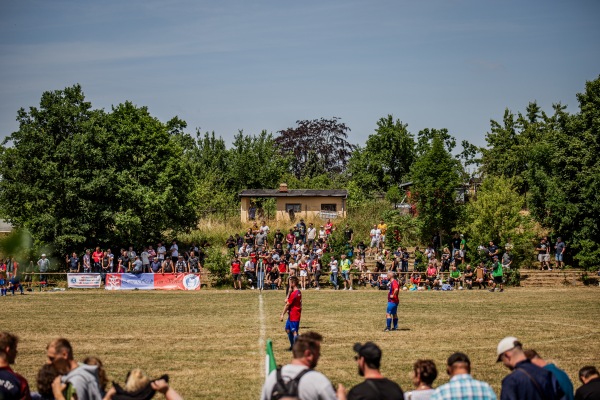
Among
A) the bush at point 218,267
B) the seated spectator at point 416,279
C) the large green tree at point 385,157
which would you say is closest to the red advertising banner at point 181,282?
the bush at point 218,267

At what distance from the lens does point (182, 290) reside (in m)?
41.6

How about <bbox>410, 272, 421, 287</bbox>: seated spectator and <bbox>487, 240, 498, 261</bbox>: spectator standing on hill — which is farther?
<bbox>487, 240, 498, 261</bbox>: spectator standing on hill

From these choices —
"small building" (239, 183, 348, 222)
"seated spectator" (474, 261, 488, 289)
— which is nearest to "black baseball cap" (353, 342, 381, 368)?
"seated spectator" (474, 261, 488, 289)

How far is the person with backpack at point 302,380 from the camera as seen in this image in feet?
24.8

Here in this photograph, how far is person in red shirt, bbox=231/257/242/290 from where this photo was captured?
41438 mm

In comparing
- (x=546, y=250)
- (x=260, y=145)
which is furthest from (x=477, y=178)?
(x=546, y=250)

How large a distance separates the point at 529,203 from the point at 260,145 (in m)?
38.2

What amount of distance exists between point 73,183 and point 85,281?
22.1ft

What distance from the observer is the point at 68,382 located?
841cm

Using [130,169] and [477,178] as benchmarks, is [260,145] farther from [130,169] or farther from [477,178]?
[130,169]

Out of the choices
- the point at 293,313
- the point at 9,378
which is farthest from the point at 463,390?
the point at 293,313

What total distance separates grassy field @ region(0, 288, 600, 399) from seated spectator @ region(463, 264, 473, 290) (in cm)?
440

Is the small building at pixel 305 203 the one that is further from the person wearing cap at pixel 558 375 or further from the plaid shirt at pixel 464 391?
the plaid shirt at pixel 464 391

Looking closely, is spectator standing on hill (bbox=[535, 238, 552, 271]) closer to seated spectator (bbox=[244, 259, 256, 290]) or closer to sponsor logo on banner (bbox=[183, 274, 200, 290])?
seated spectator (bbox=[244, 259, 256, 290])
